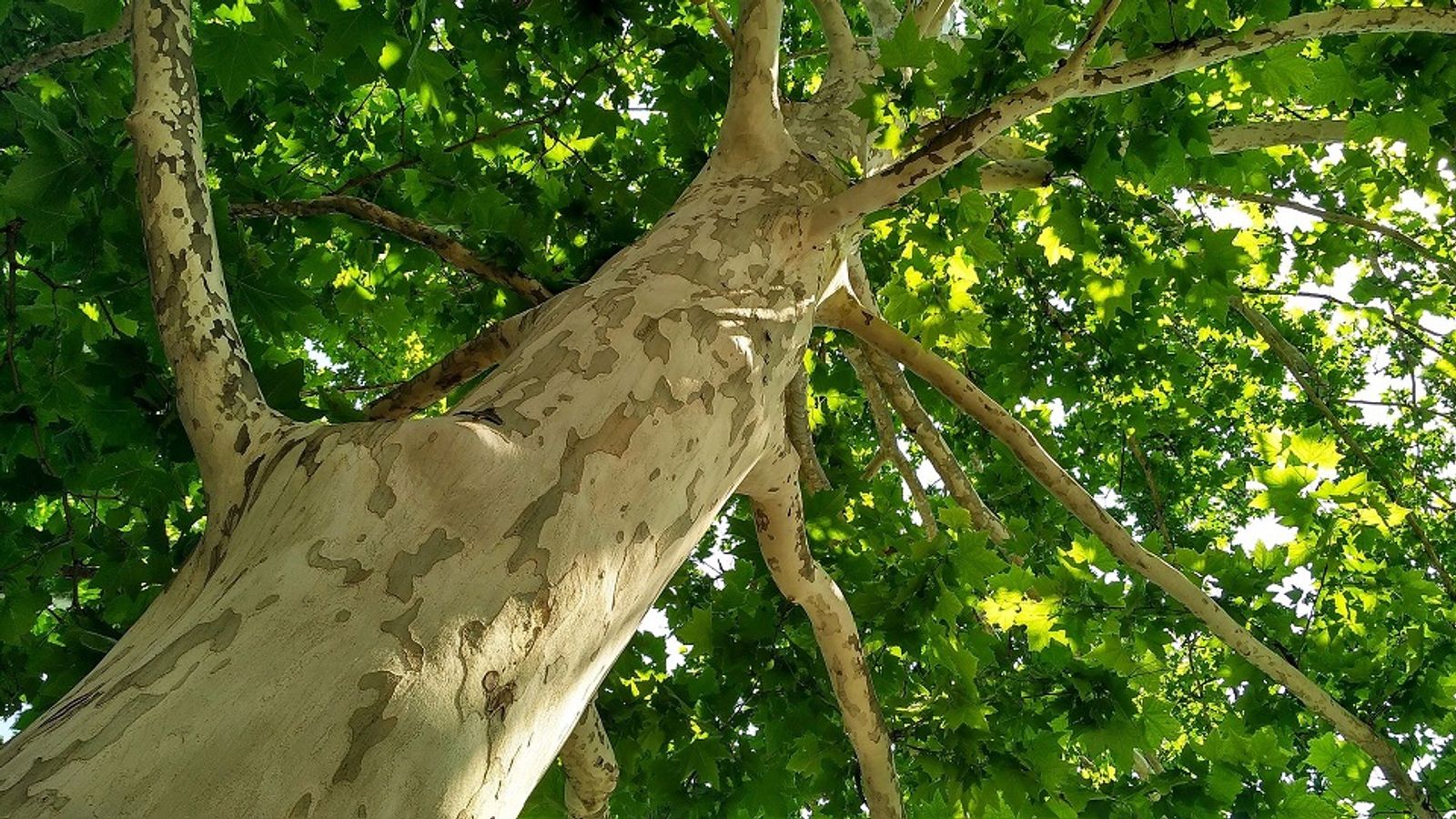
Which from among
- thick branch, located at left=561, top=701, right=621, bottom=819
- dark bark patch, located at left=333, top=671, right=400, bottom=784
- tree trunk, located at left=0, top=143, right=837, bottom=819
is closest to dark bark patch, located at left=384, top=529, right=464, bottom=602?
tree trunk, located at left=0, top=143, right=837, bottom=819

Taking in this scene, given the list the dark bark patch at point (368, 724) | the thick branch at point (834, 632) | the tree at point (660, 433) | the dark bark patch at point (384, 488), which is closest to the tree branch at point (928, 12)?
the tree at point (660, 433)

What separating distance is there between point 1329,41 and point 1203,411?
9.14ft

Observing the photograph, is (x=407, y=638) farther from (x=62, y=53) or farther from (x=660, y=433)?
(x=62, y=53)

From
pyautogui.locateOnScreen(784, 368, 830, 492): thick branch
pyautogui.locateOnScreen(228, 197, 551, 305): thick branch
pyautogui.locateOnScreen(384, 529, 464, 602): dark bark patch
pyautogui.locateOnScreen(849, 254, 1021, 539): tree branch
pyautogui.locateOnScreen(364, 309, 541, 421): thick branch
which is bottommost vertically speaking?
pyautogui.locateOnScreen(384, 529, 464, 602): dark bark patch

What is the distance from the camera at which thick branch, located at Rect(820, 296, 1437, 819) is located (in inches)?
101

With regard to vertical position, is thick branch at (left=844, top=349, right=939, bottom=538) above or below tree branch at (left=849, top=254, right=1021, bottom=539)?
above

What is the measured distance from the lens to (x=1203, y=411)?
20.4 ft

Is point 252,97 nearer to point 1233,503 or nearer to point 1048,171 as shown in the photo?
point 1048,171

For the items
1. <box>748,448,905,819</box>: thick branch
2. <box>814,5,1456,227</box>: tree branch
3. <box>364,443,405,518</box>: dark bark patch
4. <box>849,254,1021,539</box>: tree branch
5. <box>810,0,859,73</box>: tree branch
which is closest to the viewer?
<box>364,443,405,518</box>: dark bark patch

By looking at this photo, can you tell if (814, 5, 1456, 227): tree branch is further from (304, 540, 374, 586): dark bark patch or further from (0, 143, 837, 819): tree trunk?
(304, 540, 374, 586): dark bark patch

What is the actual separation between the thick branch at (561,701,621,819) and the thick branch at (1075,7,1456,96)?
1937mm

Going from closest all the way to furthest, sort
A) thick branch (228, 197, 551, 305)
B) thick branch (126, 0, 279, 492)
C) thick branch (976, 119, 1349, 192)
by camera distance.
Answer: thick branch (126, 0, 279, 492) → thick branch (228, 197, 551, 305) → thick branch (976, 119, 1349, 192)

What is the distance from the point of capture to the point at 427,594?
101cm

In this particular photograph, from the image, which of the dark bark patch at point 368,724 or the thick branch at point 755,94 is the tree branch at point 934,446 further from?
the dark bark patch at point 368,724
